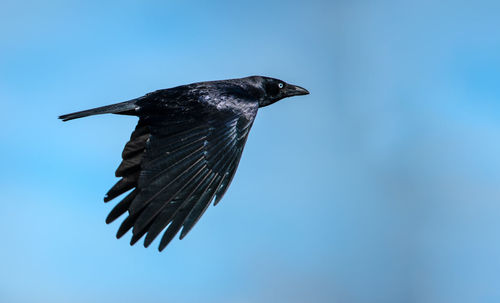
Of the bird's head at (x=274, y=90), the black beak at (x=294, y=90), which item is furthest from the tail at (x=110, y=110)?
the black beak at (x=294, y=90)

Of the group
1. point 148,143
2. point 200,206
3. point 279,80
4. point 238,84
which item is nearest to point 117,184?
point 148,143

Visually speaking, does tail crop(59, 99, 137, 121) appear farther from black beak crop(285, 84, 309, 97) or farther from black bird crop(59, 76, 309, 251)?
black beak crop(285, 84, 309, 97)

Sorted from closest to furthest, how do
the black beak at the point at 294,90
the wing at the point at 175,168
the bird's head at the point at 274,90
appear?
the wing at the point at 175,168
the bird's head at the point at 274,90
the black beak at the point at 294,90

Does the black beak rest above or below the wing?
above

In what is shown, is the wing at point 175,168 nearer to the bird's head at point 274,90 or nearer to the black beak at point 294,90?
the bird's head at point 274,90

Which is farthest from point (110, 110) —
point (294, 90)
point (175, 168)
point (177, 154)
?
point (294, 90)

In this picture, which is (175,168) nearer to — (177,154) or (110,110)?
(177,154)

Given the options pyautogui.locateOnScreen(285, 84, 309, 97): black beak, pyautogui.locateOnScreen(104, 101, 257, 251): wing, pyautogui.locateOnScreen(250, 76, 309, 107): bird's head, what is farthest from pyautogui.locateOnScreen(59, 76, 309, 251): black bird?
pyautogui.locateOnScreen(285, 84, 309, 97): black beak

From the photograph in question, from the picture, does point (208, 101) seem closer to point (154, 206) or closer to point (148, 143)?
point (148, 143)
